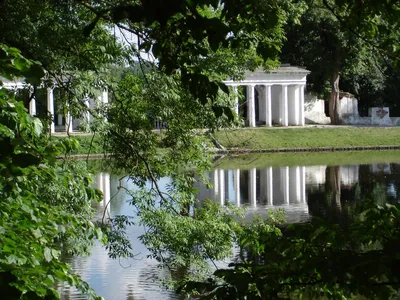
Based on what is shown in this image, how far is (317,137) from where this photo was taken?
46.3 metres

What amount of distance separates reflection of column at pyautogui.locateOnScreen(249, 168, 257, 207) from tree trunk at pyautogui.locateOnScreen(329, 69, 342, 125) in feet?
67.9

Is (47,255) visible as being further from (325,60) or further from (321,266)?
(325,60)

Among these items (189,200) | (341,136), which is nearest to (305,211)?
(189,200)

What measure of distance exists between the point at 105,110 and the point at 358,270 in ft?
21.3

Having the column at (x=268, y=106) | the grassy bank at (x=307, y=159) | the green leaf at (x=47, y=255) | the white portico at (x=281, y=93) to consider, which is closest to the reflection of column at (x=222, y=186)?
the grassy bank at (x=307, y=159)

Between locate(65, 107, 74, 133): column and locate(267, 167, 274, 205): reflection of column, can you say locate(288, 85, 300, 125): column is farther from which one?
locate(65, 107, 74, 133): column

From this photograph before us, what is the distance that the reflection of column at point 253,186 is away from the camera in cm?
2306

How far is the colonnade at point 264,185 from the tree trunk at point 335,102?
19971mm

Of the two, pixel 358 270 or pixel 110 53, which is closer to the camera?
pixel 358 270

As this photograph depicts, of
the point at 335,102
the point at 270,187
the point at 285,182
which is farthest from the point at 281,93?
the point at 270,187

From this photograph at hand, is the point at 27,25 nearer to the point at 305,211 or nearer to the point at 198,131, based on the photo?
the point at 198,131

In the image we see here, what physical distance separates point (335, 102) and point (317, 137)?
754cm

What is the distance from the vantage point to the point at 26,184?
4691 millimetres

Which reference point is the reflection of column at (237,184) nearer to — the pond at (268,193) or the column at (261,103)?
the pond at (268,193)
